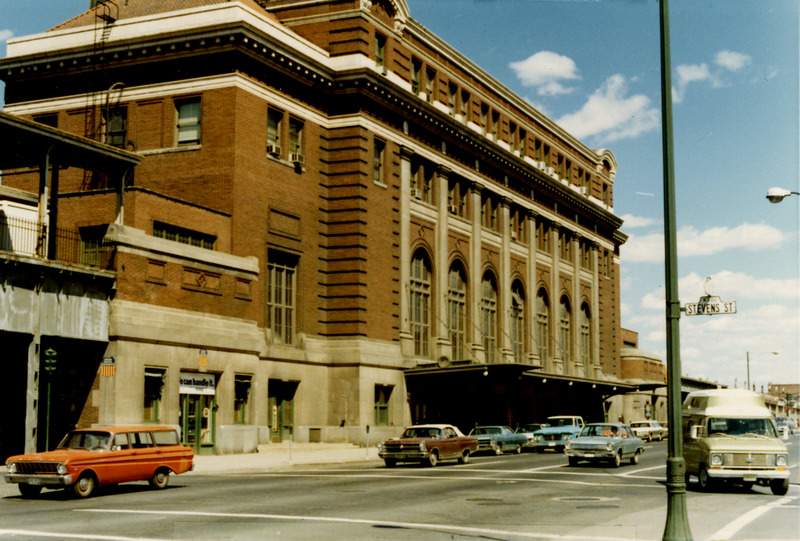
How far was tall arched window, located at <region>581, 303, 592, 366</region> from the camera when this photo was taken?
3287 inches

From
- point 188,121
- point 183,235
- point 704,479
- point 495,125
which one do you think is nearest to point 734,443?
point 704,479

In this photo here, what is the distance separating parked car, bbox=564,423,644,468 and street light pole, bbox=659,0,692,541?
1989cm

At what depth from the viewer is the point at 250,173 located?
43.2 m

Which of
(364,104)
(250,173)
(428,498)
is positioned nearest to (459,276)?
(364,104)

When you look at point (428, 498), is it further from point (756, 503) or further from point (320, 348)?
point (320, 348)

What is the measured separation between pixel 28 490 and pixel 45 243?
14.2 m

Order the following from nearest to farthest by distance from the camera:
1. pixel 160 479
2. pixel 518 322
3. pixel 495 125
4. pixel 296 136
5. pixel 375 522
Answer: pixel 375 522, pixel 160 479, pixel 296 136, pixel 495 125, pixel 518 322

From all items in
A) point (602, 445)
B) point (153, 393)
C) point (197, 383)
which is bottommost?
point (602, 445)

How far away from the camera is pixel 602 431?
34.8 m

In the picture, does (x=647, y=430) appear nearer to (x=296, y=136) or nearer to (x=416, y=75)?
(x=416, y=75)

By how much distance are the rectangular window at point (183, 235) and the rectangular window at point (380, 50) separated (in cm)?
1618

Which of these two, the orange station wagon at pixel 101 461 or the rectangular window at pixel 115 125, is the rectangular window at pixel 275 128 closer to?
the rectangular window at pixel 115 125

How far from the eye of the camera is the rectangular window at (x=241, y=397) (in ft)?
133

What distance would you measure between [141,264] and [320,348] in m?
14.4
